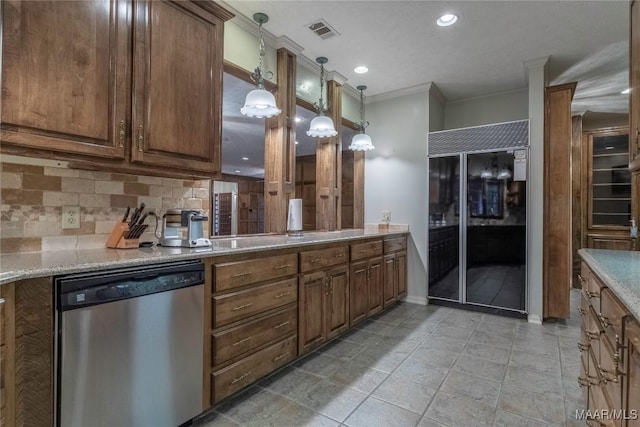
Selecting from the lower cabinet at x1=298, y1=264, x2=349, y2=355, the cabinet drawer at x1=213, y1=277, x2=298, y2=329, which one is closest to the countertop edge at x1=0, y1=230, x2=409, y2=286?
the cabinet drawer at x1=213, y1=277, x2=298, y2=329

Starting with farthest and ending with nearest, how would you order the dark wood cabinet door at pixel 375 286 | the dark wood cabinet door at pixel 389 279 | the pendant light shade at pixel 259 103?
the dark wood cabinet door at pixel 389 279 < the dark wood cabinet door at pixel 375 286 < the pendant light shade at pixel 259 103

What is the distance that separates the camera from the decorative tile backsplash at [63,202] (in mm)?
1566

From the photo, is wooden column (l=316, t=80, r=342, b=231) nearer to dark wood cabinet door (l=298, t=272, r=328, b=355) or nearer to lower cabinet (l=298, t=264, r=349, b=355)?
lower cabinet (l=298, t=264, r=349, b=355)

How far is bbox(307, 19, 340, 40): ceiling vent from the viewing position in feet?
8.65

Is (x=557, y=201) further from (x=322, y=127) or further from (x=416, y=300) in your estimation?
(x=322, y=127)

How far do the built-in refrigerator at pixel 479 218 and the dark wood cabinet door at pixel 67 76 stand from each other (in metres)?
3.27

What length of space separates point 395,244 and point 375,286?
0.64 m

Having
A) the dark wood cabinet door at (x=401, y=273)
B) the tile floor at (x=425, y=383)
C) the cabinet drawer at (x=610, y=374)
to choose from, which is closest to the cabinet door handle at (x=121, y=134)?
the tile floor at (x=425, y=383)

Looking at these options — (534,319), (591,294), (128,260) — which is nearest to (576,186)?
(534,319)

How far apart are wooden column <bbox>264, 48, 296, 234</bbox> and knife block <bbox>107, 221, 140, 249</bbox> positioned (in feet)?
4.53

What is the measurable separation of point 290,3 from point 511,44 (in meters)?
2.09

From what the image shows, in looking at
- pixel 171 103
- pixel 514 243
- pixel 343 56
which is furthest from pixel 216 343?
pixel 514 243

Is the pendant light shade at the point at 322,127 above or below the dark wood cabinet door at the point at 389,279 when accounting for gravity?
above

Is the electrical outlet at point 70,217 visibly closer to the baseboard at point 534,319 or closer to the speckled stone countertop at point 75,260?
the speckled stone countertop at point 75,260
